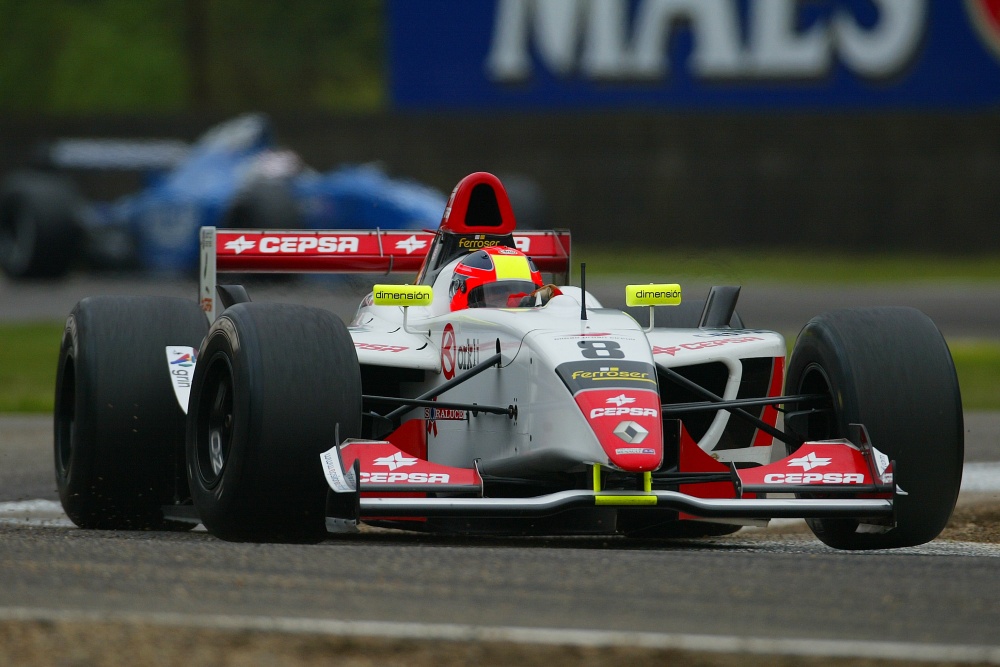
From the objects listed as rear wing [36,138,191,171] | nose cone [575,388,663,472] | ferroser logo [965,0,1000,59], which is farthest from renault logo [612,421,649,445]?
ferroser logo [965,0,1000,59]

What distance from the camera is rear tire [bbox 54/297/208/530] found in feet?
25.6

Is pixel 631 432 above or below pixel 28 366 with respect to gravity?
above

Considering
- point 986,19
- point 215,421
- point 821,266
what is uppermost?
point 986,19

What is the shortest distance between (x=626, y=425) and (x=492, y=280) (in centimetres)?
150

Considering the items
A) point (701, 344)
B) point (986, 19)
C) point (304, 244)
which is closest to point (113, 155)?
point (986, 19)

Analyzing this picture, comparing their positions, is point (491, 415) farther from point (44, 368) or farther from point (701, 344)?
point (44, 368)

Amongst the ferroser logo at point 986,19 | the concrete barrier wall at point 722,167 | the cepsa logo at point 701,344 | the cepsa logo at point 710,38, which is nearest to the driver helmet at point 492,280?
the cepsa logo at point 701,344

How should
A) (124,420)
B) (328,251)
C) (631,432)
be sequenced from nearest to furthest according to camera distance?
(631,432)
(124,420)
(328,251)

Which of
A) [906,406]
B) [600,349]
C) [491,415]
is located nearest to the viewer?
[600,349]

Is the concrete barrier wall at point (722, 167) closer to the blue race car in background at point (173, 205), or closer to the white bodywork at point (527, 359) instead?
the blue race car in background at point (173, 205)

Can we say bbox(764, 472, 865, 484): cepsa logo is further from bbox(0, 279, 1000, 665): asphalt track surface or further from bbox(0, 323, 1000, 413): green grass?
bbox(0, 323, 1000, 413): green grass

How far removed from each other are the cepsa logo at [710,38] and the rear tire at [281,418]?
22.9 m

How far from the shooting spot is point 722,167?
92.8 ft

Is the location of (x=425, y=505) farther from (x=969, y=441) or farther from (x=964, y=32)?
(x=964, y=32)
